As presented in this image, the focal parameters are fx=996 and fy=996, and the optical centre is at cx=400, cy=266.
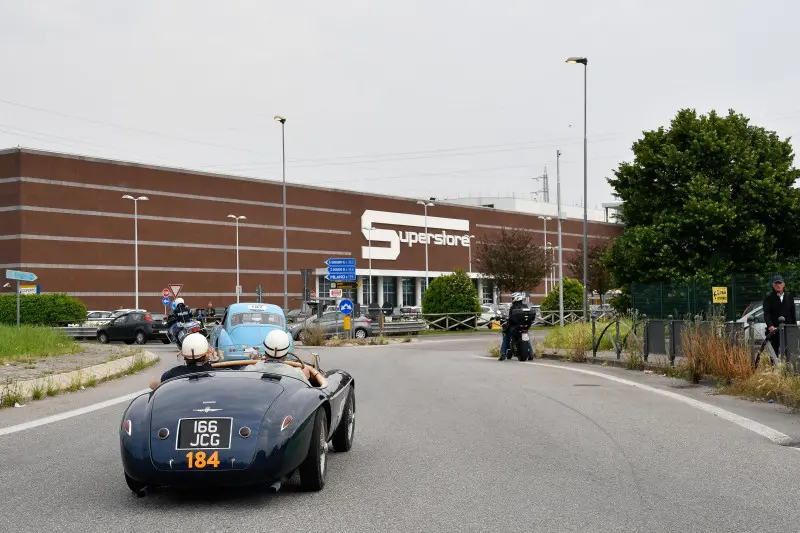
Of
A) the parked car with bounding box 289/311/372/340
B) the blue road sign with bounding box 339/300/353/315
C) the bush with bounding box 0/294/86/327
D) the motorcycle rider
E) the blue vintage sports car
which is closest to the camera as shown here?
the blue vintage sports car

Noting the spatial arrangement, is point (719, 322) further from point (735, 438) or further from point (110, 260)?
point (110, 260)

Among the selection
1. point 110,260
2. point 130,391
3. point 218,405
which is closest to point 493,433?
point 218,405

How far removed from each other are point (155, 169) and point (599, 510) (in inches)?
2866

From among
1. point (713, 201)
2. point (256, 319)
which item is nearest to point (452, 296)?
point (713, 201)

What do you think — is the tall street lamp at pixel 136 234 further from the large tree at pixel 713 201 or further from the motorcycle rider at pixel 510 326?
the motorcycle rider at pixel 510 326

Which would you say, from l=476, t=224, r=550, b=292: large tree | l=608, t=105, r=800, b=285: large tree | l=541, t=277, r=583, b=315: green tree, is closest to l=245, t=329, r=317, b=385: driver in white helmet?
l=608, t=105, r=800, b=285: large tree

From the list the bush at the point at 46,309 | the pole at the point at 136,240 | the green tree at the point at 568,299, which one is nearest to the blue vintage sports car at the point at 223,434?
the bush at the point at 46,309

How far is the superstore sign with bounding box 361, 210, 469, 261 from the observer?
91.6 metres

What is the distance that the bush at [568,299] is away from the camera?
217 ft

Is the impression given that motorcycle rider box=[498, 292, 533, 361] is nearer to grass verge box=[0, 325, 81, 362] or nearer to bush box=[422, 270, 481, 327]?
grass verge box=[0, 325, 81, 362]

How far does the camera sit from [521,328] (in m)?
26.1

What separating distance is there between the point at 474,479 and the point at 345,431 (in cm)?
172

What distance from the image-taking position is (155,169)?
75.9 m

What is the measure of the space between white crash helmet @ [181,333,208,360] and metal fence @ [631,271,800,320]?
16161 millimetres
